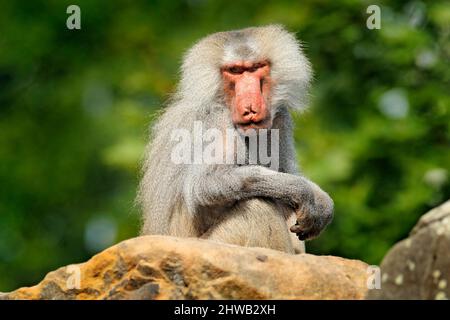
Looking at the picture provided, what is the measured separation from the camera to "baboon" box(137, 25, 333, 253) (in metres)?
11.2

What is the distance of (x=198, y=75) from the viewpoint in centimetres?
1173

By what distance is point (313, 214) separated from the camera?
37.4 ft

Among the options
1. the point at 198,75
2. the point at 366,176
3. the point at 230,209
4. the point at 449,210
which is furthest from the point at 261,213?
the point at 366,176

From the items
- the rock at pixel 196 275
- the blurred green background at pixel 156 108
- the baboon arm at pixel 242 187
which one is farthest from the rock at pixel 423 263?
the blurred green background at pixel 156 108

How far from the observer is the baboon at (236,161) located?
1120cm

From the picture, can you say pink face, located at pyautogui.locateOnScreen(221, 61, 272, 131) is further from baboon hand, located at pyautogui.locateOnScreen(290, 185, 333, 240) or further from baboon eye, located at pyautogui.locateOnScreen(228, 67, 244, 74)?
baboon hand, located at pyautogui.locateOnScreen(290, 185, 333, 240)

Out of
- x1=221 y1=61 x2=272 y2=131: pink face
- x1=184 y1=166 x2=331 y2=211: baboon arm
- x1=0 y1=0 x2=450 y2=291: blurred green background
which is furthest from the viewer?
x1=0 y1=0 x2=450 y2=291: blurred green background

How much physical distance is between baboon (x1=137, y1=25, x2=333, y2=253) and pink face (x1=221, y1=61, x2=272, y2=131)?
0.4 inches

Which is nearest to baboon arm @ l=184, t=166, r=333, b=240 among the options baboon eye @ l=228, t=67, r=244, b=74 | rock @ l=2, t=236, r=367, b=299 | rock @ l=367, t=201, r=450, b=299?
baboon eye @ l=228, t=67, r=244, b=74

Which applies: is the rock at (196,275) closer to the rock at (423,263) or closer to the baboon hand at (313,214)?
the rock at (423,263)
